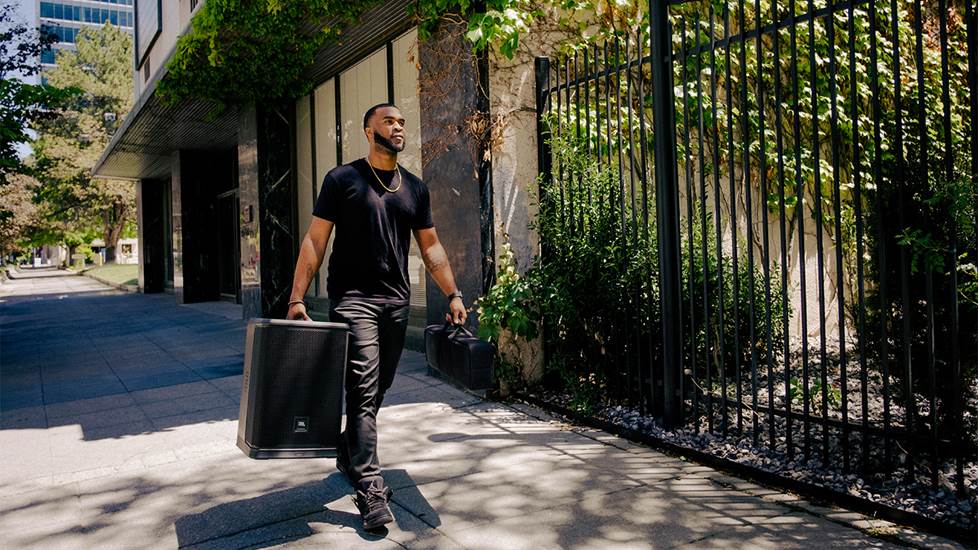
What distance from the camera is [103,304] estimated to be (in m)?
18.8

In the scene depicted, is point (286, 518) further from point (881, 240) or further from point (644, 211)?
point (881, 240)

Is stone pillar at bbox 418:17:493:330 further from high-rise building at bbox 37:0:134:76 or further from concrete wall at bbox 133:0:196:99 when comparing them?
high-rise building at bbox 37:0:134:76

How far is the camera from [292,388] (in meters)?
3.02

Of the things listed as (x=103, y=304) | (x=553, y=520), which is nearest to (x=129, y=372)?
(x=553, y=520)

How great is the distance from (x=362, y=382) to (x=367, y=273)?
1.68 ft

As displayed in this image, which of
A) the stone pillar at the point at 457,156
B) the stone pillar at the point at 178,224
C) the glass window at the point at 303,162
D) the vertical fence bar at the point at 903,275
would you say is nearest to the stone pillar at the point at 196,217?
the stone pillar at the point at 178,224

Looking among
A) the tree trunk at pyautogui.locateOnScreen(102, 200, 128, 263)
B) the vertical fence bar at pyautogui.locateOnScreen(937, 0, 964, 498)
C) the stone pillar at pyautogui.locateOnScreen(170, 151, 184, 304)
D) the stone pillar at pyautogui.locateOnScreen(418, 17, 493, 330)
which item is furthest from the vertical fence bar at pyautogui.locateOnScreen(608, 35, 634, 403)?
the tree trunk at pyautogui.locateOnScreen(102, 200, 128, 263)

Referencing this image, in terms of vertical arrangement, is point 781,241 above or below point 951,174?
below

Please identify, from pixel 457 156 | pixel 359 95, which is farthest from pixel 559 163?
pixel 359 95

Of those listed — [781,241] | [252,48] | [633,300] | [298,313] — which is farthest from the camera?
[252,48]

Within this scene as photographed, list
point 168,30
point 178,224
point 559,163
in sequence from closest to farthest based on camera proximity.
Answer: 1. point 559,163
2. point 168,30
3. point 178,224

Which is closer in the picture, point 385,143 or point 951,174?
point 951,174

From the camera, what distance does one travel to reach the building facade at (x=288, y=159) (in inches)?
237

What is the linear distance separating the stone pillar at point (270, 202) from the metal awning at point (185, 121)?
1.12 metres
